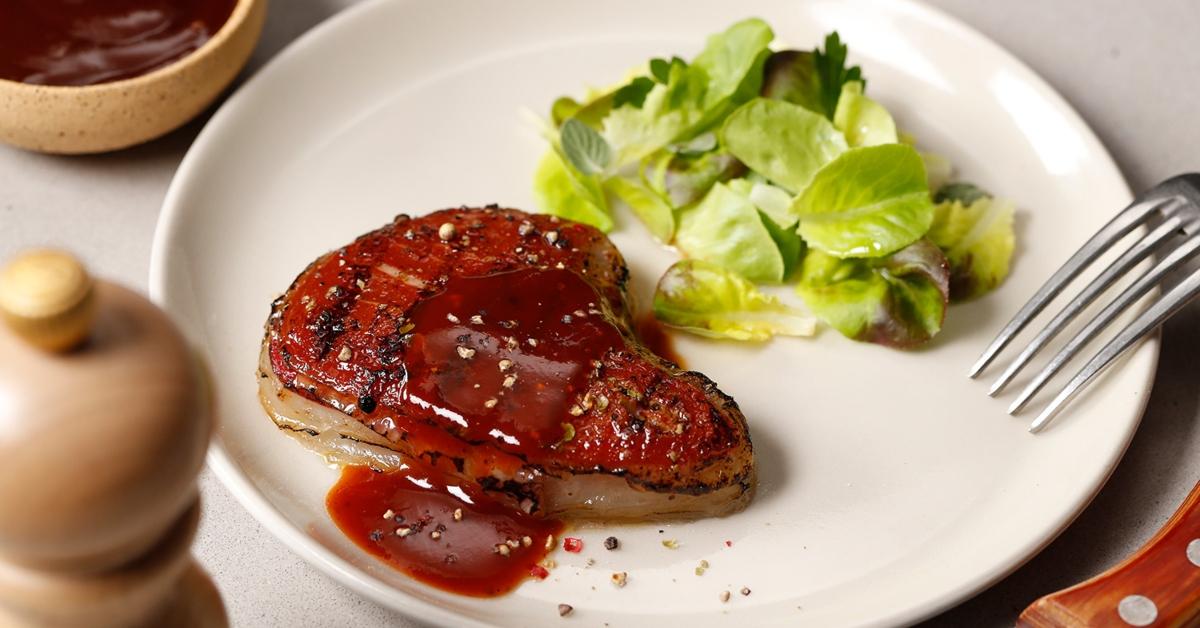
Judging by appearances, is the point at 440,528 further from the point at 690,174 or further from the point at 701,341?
the point at 690,174

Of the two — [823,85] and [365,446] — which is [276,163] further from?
[823,85]

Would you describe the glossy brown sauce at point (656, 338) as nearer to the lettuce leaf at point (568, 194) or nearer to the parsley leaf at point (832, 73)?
the lettuce leaf at point (568, 194)

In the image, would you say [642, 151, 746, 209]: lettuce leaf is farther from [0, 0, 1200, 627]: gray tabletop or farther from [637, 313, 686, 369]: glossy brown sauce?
[0, 0, 1200, 627]: gray tabletop

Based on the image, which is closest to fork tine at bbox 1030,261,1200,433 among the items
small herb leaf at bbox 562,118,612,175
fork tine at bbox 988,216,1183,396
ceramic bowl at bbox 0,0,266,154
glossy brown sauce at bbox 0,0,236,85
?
fork tine at bbox 988,216,1183,396

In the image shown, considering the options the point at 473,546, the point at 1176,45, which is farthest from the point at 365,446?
the point at 1176,45

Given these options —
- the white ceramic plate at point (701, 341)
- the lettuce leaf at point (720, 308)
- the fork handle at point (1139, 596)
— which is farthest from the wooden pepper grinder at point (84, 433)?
the lettuce leaf at point (720, 308)

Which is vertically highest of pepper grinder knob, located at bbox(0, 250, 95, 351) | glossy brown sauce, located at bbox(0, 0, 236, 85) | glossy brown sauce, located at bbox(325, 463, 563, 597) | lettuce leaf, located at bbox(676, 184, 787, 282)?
pepper grinder knob, located at bbox(0, 250, 95, 351)

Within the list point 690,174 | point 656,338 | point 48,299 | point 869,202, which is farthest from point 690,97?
point 48,299
